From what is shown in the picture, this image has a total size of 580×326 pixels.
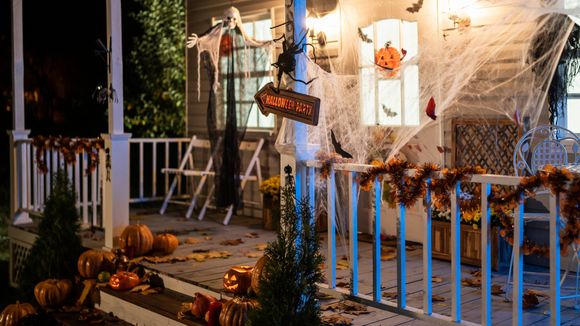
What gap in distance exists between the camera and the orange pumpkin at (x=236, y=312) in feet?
15.5

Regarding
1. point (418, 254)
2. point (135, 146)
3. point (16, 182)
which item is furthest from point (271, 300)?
point (135, 146)

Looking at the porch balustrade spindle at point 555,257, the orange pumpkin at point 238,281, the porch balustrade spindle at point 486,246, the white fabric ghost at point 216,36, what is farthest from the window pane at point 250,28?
the porch balustrade spindle at point 555,257

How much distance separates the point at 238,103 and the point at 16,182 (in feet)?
10.1

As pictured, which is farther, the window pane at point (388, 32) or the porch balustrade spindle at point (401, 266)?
the window pane at point (388, 32)

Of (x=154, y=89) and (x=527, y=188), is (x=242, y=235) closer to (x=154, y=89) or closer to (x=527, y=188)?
(x=527, y=188)

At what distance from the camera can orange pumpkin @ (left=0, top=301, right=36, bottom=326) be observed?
19.7 ft

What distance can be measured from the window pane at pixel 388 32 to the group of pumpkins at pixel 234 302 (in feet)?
7.65

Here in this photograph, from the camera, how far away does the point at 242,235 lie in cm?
747

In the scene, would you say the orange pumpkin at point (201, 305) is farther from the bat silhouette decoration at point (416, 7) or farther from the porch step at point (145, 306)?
the bat silhouette decoration at point (416, 7)

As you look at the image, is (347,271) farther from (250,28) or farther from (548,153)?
(250,28)

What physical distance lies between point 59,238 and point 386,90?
3184 millimetres

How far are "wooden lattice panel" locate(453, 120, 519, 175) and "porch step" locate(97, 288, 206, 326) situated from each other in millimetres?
2542

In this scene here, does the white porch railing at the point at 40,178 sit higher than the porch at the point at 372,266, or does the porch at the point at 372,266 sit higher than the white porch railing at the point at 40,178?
the white porch railing at the point at 40,178

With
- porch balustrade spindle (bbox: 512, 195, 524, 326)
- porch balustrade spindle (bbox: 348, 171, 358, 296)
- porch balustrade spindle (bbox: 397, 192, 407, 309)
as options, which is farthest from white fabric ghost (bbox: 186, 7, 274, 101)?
porch balustrade spindle (bbox: 512, 195, 524, 326)
